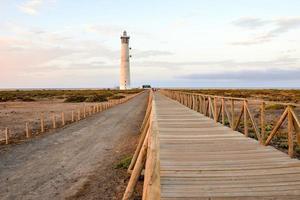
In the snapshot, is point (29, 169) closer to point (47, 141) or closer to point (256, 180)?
point (47, 141)

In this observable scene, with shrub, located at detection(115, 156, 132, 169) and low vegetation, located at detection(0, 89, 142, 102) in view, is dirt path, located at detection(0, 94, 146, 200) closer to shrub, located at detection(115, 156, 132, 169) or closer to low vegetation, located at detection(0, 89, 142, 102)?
shrub, located at detection(115, 156, 132, 169)

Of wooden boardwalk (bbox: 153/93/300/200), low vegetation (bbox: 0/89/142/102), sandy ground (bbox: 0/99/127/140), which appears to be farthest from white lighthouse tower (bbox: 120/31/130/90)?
wooden boardwalk (bbox: 153/93/300/200)

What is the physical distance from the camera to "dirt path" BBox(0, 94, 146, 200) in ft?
31.6

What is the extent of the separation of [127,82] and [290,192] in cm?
9859

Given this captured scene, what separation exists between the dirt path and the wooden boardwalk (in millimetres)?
2912

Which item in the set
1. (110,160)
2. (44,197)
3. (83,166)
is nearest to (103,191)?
(44,197)

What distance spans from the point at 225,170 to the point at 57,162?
775 cm

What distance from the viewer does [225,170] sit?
22.5 feet

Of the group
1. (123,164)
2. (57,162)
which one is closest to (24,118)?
(57,162)

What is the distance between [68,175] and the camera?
36.3 feet

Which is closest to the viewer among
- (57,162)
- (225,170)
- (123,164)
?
(225,170)

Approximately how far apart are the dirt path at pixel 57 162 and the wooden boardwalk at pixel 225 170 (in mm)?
2912

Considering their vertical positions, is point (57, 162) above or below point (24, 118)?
above

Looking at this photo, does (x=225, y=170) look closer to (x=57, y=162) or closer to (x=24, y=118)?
(x=57, y=162)
